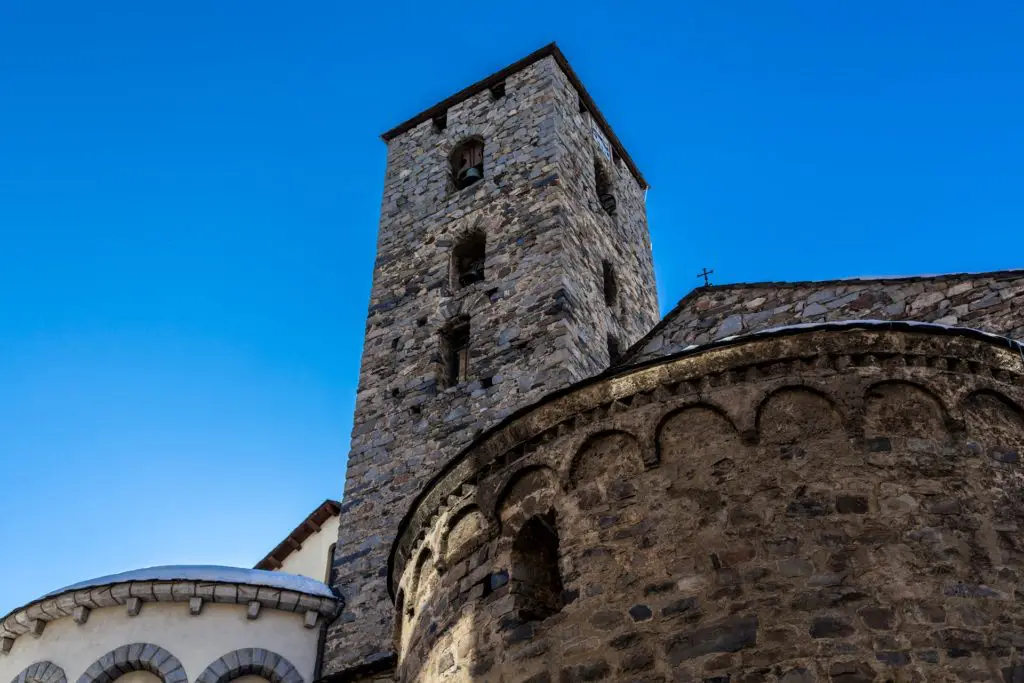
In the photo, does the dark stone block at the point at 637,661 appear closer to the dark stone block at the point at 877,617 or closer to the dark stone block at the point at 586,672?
the dark stone block at the point at 586,672

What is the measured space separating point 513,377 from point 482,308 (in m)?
1.58

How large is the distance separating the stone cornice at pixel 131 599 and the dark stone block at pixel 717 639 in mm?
6831

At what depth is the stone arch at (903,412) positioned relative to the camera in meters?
5.41

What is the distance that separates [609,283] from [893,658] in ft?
34.4

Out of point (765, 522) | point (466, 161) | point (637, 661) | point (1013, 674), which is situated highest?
point (466, 161)

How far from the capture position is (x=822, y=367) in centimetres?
563

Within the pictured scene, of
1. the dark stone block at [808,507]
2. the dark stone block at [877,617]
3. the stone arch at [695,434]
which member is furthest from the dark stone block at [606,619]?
the dark stone block at [877,617]

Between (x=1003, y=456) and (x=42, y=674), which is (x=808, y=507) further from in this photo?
(x=42, y=674)

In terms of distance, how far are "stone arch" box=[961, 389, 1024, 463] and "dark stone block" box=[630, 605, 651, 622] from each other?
6.68ft

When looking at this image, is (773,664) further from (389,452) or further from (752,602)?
(389,452)

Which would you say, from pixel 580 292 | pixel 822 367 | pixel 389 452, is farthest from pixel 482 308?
pixel 822 367

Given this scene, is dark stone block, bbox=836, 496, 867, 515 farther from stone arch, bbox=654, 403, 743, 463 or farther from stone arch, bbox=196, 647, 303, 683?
stone arch, bbox=196, 647, 303, 683

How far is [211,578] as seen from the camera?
1062 centimetres

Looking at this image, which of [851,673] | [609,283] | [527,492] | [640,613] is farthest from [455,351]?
[851,673]
